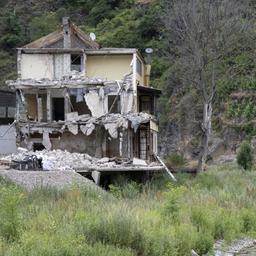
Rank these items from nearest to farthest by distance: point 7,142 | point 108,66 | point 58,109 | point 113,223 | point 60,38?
point 113,223 < point 108,66 < point 58,109 < point 60,38 < point 7,142

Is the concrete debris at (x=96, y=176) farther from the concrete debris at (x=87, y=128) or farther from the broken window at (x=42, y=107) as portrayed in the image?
the broken window at (x=42, y=107)

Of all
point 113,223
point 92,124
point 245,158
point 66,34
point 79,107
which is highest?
point 66,34

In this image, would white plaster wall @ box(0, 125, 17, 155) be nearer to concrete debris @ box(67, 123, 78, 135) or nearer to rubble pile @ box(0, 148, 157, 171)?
concrete debris @ box(67, 123, 78, 135)

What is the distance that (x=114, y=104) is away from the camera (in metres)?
44.0

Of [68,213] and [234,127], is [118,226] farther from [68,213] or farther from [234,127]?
[234,127]

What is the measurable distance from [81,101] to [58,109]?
242 centimetres

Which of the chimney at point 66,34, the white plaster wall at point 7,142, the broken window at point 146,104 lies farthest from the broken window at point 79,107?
the white plaster wall at point 7,142

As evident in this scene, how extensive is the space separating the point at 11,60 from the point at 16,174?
160 feet

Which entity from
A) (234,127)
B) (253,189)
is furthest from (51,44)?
(253,189)

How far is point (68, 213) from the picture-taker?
18359mm

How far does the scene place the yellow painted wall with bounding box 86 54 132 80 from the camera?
146 feet

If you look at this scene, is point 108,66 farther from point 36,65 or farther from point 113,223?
point 113,223

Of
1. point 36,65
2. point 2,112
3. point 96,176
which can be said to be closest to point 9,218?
point 96,176

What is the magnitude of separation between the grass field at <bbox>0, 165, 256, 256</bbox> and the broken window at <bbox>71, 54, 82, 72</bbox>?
62.8ft
